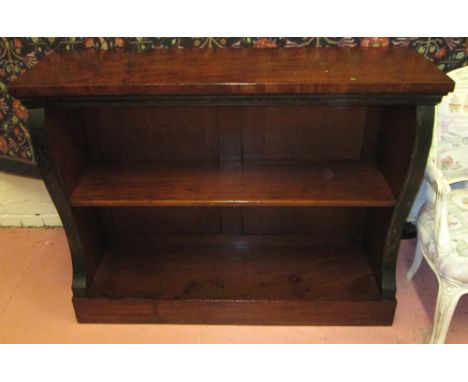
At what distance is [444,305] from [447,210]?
0.32 metres

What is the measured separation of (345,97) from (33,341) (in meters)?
1.43

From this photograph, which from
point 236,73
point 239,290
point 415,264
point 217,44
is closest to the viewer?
point 236,73

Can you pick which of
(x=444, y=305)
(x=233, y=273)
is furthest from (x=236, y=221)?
(x=444, y=305)

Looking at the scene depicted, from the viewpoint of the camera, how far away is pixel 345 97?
3.97 feet

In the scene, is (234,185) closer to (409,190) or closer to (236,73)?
(236,73)

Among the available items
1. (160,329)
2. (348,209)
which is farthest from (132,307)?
(348,209)

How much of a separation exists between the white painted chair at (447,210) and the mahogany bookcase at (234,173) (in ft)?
0.38

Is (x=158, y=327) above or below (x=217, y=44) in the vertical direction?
below

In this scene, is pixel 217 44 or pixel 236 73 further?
pixel 217 44

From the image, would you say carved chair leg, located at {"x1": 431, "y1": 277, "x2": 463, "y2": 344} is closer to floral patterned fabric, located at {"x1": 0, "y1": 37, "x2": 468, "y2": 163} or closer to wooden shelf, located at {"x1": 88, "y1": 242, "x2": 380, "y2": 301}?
wooden shelf, located at {"x1": 88, "y1": 242, "x2": 380, "y2": 301}

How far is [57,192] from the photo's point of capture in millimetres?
1373

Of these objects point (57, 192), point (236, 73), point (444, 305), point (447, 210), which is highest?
point (236, 73)

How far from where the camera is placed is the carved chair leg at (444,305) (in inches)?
54.7

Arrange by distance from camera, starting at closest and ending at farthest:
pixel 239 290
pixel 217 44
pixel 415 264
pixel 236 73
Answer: pixel 236 73, pixel 217 44, pixel 239 290, pixel 415 264
